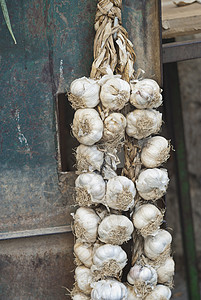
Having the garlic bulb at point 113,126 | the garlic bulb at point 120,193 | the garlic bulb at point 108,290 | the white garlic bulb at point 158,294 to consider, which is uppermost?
the garlic bulb at point 113,126

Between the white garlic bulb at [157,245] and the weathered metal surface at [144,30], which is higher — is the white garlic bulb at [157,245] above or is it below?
below

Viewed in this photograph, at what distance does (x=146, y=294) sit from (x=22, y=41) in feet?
3.28

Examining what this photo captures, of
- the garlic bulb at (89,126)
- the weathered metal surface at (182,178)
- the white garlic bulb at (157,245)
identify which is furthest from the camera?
the weathered metal surface at (182,178)

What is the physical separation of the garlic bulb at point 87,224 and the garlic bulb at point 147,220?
139 millimetres

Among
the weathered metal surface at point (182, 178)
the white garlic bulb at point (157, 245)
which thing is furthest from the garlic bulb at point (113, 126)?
the weathered metal surface at point (182, 178)

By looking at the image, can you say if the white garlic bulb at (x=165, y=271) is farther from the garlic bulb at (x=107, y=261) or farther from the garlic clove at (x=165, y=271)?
the garlic bulb at (x=107, y=261)

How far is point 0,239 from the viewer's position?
1.50 m

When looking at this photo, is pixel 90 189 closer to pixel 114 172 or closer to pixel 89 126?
pixel 114 172

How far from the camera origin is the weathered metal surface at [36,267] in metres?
1.53

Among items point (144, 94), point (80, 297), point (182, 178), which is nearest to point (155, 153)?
point (144, 94)

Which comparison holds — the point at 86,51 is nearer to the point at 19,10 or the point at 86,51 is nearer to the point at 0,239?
the point at 19,10

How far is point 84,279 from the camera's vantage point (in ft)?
4.45

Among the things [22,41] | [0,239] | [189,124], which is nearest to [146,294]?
[0,239]

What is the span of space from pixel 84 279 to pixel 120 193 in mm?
338
